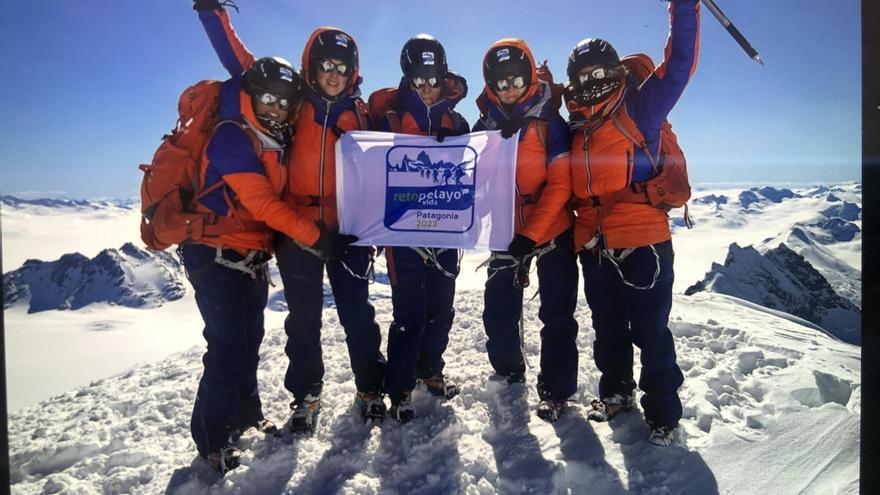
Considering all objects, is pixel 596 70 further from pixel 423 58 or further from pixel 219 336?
pixel 219 336

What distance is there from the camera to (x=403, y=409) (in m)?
4.71

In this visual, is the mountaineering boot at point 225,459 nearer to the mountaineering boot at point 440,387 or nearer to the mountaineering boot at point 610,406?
the mountaineering boot at point 440,387

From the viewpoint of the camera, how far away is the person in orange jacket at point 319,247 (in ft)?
13.8

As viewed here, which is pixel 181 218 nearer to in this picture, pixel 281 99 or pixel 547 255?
pixel 281 99

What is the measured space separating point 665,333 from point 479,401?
216 cm

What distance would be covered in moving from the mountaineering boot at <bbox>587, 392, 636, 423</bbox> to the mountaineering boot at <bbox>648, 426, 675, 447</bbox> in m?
0.49

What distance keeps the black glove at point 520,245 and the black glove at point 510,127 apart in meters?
0.96

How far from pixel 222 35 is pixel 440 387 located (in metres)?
4.48

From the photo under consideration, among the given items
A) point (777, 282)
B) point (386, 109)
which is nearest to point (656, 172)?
point (386, 109)

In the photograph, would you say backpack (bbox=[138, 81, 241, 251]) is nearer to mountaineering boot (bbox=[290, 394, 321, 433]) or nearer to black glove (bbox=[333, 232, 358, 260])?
black glove (bbox=[333, 232, 358, 260])

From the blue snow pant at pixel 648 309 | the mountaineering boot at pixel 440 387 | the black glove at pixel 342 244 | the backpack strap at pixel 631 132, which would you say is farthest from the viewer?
the mountaineering boot at pixel 440 387

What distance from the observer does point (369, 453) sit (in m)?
4.32

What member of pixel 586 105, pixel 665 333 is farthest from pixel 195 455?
pixel 586 105

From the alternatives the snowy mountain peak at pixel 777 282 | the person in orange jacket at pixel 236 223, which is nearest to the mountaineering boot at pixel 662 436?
the person in orange jacket at pixel 236 223
